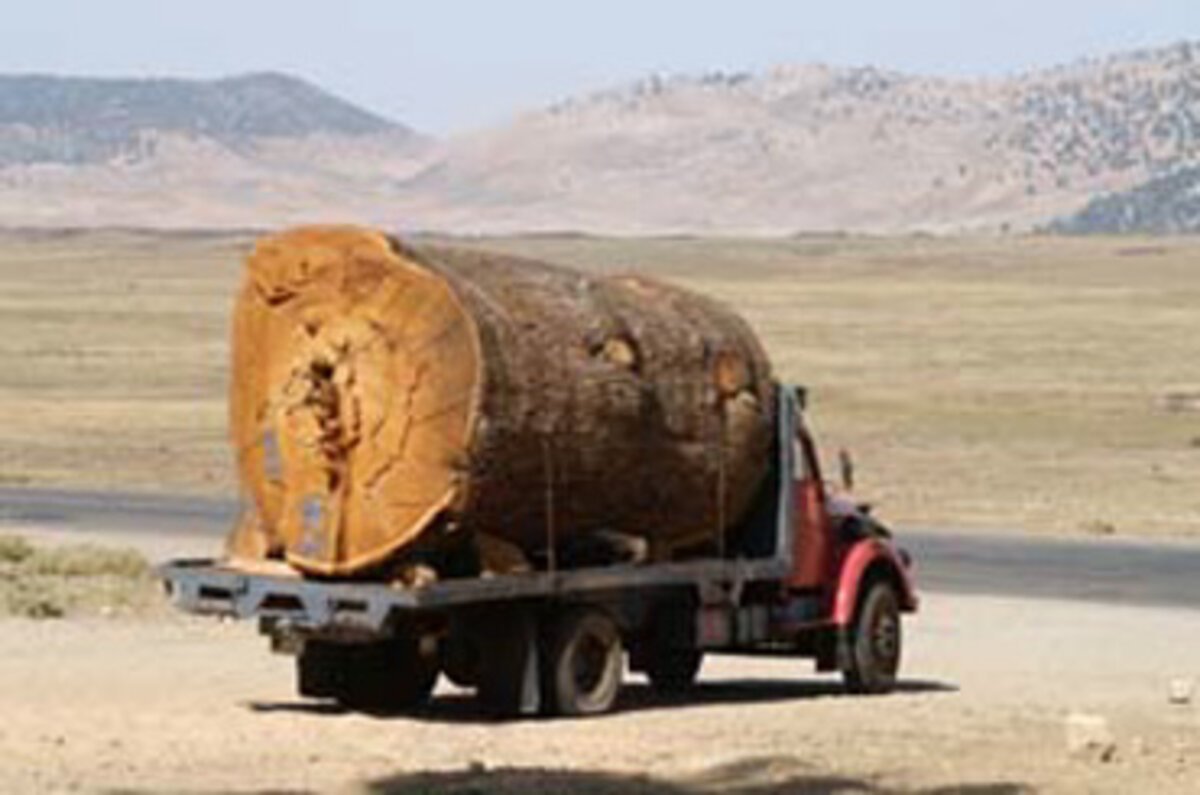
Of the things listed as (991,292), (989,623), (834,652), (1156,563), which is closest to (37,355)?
(991,292)

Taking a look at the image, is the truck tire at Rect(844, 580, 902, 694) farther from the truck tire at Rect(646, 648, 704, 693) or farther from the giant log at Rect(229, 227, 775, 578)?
the giant log at Rect(229, 227, 775, 578)

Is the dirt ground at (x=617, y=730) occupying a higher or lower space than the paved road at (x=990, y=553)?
higher

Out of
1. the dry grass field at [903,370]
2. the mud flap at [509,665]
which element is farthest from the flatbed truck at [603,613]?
the dry grass field at [903,370]

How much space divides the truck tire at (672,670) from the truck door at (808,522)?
90 centimetres

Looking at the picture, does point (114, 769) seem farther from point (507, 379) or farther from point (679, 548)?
point (679, 548)

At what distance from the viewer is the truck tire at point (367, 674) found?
20938mm

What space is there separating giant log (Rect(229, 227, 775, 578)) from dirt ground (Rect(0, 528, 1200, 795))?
1.22 metres

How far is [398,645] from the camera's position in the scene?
20.9 meters

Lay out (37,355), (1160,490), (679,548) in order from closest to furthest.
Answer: (679,548) < (1160,490) < (37,355)

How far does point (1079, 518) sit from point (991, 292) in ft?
225

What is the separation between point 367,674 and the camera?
21.0 m

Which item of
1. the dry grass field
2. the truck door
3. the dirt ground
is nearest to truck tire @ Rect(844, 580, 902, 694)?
the dirt ground

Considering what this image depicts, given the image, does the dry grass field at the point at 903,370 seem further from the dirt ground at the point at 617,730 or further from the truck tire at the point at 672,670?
the truck tire at the point at 672,670

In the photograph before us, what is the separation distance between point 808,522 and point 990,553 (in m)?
15.8
